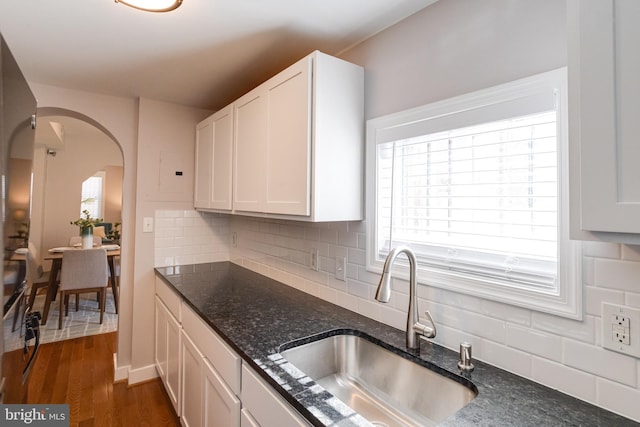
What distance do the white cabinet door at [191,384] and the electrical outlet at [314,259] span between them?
2.52ft

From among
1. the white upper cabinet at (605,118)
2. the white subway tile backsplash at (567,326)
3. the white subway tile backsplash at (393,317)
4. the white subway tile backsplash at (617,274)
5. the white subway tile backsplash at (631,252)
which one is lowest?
the white subway tile backsplash at (393,317)

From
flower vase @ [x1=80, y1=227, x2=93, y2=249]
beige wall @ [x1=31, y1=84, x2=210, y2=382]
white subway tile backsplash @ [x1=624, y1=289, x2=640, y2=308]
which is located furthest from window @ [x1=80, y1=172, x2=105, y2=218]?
white subway tile backsplash @ [x1=624, y1=289, x2=640, y2=308]

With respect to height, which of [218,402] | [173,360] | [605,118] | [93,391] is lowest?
[93,391]

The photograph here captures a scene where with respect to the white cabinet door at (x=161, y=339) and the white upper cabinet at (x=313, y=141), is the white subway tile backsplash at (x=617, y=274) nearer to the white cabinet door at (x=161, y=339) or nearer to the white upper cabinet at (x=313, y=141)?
the white upper cabinet at (x=313, y=141)

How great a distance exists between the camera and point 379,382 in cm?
134

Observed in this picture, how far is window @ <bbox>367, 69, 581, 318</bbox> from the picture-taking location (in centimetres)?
101

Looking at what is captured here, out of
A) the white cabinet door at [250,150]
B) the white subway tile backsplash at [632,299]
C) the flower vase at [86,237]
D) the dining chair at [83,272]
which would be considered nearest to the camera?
the white subway tile backsplash at [632,299]

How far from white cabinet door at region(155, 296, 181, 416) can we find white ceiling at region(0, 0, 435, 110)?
1.61m

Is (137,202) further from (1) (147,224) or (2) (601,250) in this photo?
(2) (601,250)

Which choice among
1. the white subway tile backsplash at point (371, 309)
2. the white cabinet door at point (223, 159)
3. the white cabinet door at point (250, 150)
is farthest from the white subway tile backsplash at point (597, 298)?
the white cabinet door at point (223, 159)

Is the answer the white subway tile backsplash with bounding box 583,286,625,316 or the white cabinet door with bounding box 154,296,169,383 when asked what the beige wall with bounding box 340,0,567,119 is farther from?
the white cabinet door with bounding box 154,296,169,383

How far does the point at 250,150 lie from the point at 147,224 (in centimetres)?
130

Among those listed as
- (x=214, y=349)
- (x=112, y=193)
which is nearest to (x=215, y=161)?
(x=214, y=349)

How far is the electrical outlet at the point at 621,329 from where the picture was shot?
0.85 m
